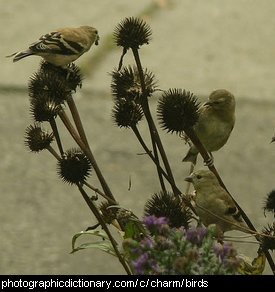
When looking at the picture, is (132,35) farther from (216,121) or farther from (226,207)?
(216,121)

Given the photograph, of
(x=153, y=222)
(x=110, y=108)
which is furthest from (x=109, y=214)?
(x=110, y=108)

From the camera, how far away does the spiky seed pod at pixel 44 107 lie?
2.27 m

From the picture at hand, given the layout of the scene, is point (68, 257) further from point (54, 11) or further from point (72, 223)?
point (54, 11)

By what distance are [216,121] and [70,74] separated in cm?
113

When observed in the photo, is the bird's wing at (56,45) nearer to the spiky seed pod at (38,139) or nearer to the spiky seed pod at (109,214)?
the spiky seed pod at (38,139)

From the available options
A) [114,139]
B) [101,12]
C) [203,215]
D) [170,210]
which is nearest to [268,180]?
[114,139]

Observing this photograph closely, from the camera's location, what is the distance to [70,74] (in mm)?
2531

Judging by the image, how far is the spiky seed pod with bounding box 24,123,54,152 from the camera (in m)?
2.37

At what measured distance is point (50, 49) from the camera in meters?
3.28

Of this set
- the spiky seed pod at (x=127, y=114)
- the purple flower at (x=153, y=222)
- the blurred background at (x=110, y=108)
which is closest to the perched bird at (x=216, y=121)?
the spiky seed pod at (x=127, y=114)

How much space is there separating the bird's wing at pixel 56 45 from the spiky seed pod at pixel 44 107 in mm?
891

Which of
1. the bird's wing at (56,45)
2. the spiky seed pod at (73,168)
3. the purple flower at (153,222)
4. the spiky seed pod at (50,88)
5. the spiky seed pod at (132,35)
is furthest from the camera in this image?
the bird's wing at (56,45)

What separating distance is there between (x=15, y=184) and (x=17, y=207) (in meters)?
0.30

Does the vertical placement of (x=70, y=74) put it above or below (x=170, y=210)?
above
